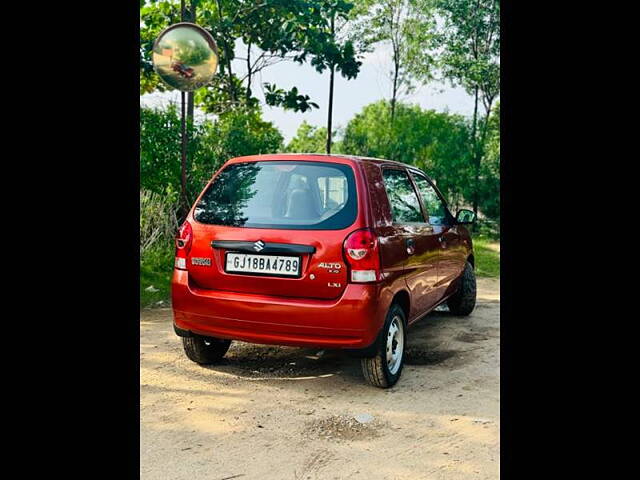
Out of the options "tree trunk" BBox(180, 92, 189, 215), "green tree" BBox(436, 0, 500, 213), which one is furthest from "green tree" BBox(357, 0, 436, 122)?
"tree trunk" BBox(180, 92, 189, 215)

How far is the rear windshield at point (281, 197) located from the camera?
180 inches

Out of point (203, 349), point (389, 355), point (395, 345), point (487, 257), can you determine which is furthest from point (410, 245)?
point (487, 257)

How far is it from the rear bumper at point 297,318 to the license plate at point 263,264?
179mm

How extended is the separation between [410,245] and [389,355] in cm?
94

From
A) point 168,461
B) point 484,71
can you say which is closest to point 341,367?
point 168,461

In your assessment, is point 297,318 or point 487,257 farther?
point 487,257

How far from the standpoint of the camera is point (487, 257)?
13805 mm

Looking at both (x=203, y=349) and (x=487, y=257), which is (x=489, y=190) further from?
(x=203, y=349)

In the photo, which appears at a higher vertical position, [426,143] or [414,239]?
[426,143]

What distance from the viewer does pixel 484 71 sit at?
20.8 m

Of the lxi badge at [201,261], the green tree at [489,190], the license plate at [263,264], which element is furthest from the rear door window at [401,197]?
the green tree at [489,190]

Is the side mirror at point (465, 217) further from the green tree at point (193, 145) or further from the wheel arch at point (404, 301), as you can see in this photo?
the green tree at point (193, 145)
